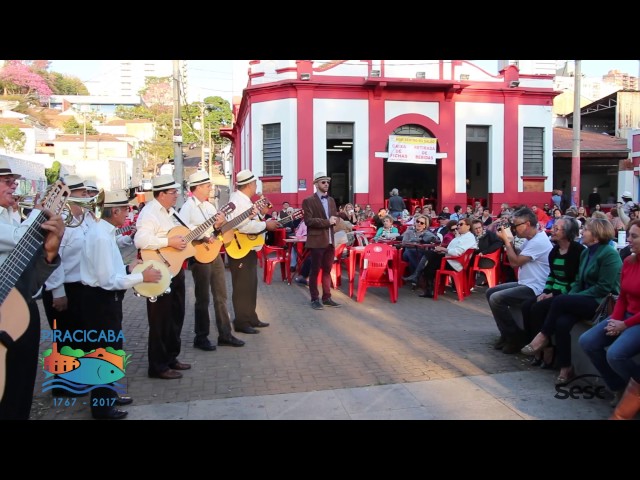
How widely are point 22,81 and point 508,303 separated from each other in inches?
2551

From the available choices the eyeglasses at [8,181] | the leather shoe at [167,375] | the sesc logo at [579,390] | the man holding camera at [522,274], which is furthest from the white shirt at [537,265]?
the eyeglasses at [8,181]

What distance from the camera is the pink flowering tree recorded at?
Result: 54.2m

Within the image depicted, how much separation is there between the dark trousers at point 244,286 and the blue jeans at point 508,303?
2.98m

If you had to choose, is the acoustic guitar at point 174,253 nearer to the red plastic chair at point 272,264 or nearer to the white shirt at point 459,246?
the white shirt at point 459,246

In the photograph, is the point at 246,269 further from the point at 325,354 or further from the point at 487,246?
the point at 487,246

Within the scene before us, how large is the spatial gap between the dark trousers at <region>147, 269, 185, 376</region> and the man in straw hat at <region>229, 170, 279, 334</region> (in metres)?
1.50

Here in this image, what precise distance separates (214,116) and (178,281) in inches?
2145

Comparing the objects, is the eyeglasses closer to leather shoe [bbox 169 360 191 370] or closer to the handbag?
leather shoe [bbox 169 360 191 370]

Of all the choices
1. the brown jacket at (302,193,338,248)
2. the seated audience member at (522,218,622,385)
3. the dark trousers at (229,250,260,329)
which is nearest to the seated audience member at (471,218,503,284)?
the brown jacket at (302,193,338,248)

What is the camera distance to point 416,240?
1005 centimetres

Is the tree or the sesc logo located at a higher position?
the tree

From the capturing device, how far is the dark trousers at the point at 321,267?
8.55 metres

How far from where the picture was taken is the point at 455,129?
1928 centimetres
